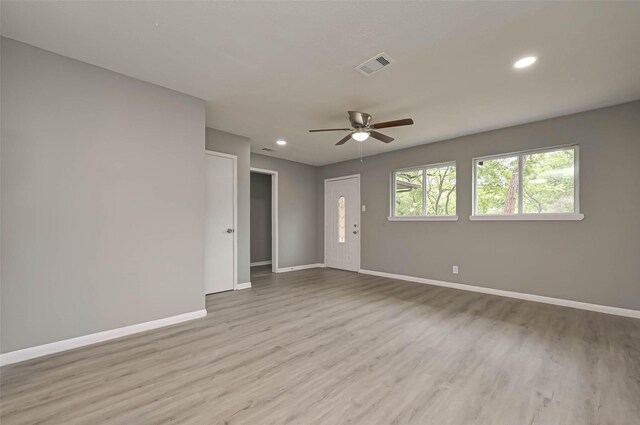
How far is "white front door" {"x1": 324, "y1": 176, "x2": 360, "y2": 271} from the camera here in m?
6.34

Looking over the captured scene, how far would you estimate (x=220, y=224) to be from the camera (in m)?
4.48

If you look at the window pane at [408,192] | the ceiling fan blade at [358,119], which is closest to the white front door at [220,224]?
the ceiling fan blade at [358,119]

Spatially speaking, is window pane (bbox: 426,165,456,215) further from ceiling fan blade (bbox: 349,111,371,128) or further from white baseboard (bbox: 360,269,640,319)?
ceiling fan blade (bbox: 349,111,371,128)

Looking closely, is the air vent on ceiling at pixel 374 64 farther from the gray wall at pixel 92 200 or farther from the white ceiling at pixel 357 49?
the gray wall at pixel 92 200

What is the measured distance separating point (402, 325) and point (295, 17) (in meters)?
3.13

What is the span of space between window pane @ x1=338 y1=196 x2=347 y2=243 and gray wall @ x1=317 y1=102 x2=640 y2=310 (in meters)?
1.45

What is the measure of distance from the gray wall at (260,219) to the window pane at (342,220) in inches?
85.8

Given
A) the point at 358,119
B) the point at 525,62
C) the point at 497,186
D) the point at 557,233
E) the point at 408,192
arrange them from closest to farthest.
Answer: the point at 525,62, the point at 358,119, the point at 557,233, the point at 497,186, the point at 408,192

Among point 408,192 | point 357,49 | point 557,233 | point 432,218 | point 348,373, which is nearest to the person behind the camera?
point 348,373

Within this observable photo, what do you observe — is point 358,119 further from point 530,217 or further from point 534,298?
point 534,298

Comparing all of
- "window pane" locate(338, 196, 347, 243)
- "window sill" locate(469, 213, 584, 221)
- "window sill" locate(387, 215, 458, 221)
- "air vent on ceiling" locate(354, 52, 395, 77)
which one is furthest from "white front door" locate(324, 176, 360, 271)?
"air vent on ceiling" locate(354, 52, 395, 77)

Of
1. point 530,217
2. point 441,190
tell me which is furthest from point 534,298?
point 441,190

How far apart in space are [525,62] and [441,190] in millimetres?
2781

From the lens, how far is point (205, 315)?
3348 millimetres
